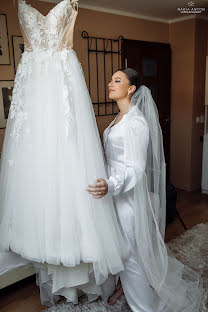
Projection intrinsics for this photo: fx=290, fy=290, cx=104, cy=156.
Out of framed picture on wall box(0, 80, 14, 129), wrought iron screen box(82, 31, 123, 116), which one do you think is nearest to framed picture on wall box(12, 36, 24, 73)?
framed picture on wall box(0, 80, 14, 129)

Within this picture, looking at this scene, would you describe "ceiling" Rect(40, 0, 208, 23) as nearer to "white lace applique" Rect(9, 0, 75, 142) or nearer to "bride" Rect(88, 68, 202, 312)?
"white lace applique" Rect(9, 0, 75, 142)

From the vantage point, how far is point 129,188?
5.57ft

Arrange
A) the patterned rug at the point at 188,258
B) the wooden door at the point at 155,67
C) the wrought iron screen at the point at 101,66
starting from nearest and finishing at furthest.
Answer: the patterned rug at the point at 188,258, the wrought iron screen at the point at 101,66, the wooden door at the point at 155,67

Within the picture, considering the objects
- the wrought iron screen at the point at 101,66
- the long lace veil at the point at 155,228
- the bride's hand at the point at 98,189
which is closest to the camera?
the bride's hand at the point at 98,189

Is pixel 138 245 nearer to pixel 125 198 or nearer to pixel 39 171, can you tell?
pixel 125 198

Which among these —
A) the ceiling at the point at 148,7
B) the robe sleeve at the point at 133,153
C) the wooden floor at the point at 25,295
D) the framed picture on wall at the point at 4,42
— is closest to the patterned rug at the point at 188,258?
the wooden floor at the point at 25,295

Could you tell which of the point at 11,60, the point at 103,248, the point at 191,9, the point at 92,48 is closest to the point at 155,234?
the point at 103,248

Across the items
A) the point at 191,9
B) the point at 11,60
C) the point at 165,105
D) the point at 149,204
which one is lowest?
the point at 149,204

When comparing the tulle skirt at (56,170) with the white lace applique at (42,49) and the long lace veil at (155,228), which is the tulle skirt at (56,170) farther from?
the long lace veil at (155,228)

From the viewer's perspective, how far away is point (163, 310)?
1.85 metres

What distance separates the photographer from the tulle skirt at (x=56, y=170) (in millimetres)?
1520

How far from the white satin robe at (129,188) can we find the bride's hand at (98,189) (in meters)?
0.14

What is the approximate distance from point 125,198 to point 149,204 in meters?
0.15

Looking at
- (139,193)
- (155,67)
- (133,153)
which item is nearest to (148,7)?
(155,67)
